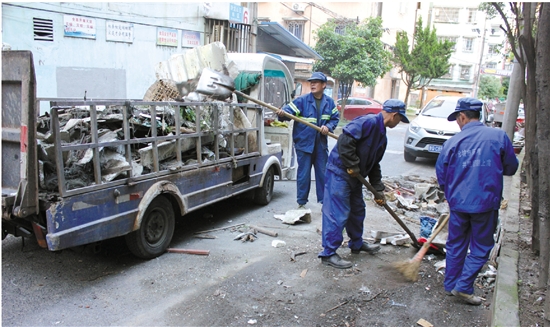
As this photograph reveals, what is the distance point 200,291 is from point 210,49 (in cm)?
343

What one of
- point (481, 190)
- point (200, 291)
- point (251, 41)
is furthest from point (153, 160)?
point (251, 41)

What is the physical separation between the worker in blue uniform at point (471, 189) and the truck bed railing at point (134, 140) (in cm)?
256

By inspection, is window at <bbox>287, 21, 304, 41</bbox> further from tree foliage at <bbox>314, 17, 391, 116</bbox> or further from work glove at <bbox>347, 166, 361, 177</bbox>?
work glove at <bbox>347, 166, 361, 177</bbox>

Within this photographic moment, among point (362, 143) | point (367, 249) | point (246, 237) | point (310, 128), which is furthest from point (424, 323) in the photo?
point (310, 128)

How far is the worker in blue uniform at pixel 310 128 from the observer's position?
5.73 meters

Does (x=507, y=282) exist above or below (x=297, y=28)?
below

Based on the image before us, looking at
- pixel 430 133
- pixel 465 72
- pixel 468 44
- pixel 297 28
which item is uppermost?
pixel 468 44

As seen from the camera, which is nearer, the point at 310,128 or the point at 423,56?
the point at 310,128

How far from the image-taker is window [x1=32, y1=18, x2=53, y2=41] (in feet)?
28.9

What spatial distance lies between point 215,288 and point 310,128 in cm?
271

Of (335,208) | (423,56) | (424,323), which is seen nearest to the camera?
(424,323)

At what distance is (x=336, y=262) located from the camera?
4.15 meters

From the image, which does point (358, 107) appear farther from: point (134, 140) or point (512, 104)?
point (134, 140)

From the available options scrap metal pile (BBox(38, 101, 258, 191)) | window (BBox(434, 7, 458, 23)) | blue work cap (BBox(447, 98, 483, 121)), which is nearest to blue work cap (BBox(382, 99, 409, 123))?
blue work cap (BBox(447, 98, 483, 121))
